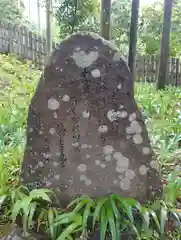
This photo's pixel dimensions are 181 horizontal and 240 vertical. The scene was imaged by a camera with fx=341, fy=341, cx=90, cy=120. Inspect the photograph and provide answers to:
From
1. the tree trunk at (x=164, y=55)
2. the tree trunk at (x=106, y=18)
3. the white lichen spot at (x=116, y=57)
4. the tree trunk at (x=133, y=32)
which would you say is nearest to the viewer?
the white lichen spot at (x=116, y=57)

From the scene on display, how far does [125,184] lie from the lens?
2.66 meters

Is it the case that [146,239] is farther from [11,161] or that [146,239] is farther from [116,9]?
[116,9]

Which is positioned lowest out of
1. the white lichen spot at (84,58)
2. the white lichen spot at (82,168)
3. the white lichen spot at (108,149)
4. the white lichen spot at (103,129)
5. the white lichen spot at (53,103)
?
the white lichen spot at (82,168)

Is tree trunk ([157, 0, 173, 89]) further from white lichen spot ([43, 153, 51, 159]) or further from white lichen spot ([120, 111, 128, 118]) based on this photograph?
white lichen spot ([43, 153, 51, 159])

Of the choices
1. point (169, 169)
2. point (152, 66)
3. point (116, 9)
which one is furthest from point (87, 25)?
point (169, 169)

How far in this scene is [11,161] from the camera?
3.30 metres

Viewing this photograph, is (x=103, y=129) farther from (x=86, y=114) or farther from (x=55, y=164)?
(x=55, y=164)

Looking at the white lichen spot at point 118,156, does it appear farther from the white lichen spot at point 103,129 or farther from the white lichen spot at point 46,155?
the white lichen spot at point 46,155

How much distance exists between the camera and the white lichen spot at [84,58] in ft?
8.52

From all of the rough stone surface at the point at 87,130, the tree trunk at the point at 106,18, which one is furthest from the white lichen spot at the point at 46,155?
the tree trunk at the point at 106,18

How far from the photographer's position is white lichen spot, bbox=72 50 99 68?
260 cm

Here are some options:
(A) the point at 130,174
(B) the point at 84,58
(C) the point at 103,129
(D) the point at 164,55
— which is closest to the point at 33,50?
(D) the point at 164,55

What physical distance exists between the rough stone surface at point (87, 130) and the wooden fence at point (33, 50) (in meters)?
11.8

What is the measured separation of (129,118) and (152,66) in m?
13.4
